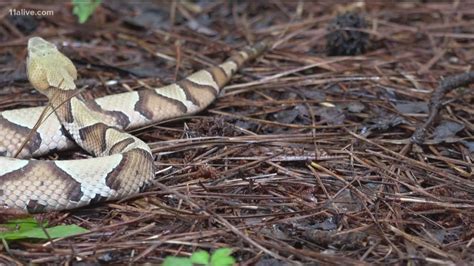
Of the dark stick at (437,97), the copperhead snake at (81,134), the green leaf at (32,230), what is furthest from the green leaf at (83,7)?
the dark stick at (437,97)

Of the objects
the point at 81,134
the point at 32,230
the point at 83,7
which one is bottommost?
the point at 32,230

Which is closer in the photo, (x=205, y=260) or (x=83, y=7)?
(x=205, y=260)

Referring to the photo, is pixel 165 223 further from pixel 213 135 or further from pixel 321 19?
pixel 321 19

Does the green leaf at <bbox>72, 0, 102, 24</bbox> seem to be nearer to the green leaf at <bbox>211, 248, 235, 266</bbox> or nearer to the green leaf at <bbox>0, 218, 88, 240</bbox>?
the green leaf at <bbox>0, 218, 88, 240</bbox>

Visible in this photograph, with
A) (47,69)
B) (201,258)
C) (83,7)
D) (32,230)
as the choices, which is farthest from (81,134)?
(201,258)

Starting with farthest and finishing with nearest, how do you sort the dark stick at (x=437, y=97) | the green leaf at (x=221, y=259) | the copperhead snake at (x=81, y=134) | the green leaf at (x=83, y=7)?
1. the green leaf at (x=83, y=7)
2. the dark stick at (x=437, y=97)
3. the copperhead snake at (x=81, y=134)
4. the green leaf at (x=221, y=259)

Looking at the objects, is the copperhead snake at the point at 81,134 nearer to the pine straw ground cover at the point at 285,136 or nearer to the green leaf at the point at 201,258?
the pine straw ground cover at the point at 285,136

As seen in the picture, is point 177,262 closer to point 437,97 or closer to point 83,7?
point 437,97

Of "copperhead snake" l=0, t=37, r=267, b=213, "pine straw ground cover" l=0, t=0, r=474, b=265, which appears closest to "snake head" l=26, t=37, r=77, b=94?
"copperhead snake" l=0, t=37, r=267, b=213
